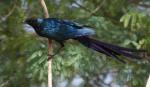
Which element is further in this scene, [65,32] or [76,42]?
[76,42]

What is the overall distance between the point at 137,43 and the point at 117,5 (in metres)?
0.22

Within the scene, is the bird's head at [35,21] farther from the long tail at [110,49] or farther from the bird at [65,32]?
the long tail at [110,49]

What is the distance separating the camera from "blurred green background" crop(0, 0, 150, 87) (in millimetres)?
1628

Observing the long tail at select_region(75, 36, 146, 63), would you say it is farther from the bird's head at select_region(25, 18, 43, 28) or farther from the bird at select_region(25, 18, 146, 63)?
the bird's head at select_region(25, 18, 43, 28)

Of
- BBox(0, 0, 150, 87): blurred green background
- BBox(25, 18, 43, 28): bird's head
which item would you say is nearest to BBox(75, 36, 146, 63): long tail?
BBox(25, 18, 43, 28): bird's head

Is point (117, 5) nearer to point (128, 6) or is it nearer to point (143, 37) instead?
point (128, 6)

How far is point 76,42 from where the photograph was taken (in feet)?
5.59

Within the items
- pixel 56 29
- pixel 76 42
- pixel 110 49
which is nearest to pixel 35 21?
pixel 56 29

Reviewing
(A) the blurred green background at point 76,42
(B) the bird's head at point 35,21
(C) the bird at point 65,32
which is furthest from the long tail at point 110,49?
(A) the blurred green background at point 76,42

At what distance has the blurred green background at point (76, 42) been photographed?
5.34 feet

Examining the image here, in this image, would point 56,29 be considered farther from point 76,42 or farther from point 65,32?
point 76,42

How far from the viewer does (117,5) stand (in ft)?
5.98

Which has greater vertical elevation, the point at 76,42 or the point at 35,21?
the point at 35,21

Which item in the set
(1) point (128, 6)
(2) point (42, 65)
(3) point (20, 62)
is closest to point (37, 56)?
→ (2) point (42, 65)
